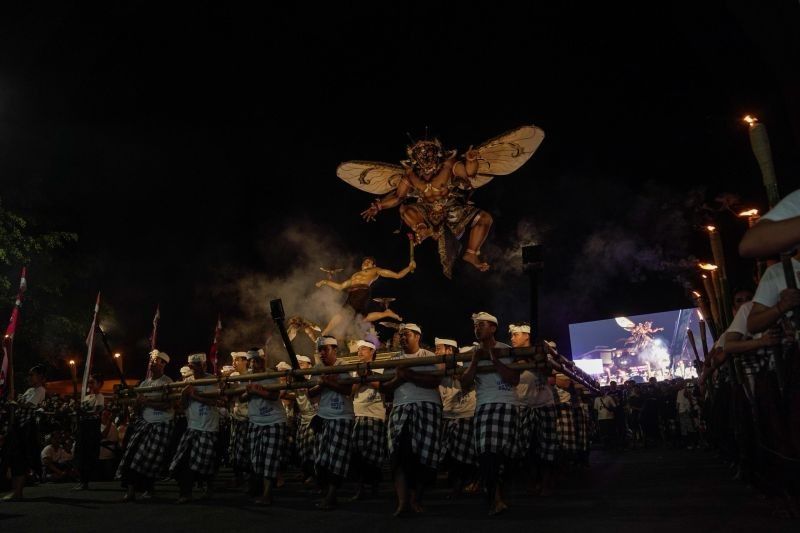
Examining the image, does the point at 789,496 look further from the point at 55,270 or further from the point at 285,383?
the point at 55,270

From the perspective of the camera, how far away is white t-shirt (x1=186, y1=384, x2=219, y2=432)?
817 cm

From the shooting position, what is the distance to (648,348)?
2180cm

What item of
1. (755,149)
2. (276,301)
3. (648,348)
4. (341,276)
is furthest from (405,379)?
(648,348)

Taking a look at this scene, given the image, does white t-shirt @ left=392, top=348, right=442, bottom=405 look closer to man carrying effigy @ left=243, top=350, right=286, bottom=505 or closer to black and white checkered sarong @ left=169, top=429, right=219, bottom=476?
man carrying effigy @ left=243, top=350, right=286, bottom=505

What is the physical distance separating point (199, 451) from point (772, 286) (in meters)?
7.08

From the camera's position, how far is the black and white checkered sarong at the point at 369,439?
26.1ft

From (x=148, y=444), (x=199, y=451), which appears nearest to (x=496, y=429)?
(x=199, y=451)

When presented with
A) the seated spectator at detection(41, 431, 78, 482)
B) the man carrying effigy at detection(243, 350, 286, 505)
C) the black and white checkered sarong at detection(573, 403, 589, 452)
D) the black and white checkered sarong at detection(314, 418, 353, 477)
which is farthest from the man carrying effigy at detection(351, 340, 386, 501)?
the seated spectator at detection(41, 431, 78, 482)

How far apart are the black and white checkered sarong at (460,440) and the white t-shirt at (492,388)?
1.40 metres

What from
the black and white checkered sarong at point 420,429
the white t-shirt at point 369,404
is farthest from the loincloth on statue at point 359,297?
the black and white checkered sarong at point 420,429

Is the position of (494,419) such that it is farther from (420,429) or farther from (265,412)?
(265,412)

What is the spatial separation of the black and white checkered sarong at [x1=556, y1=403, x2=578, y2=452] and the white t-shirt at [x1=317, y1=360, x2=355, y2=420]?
13.4 ft

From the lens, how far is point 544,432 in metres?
8.45

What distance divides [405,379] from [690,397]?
489 inches
